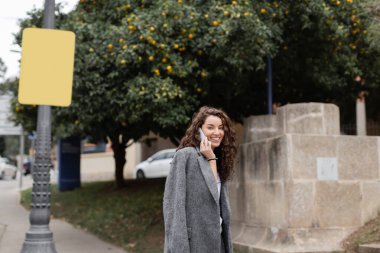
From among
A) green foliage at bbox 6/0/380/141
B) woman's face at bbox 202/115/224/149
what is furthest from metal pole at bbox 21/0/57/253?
woman's face at bbox 202/115/224/149

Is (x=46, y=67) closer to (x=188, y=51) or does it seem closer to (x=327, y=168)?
(x=188, y=51)

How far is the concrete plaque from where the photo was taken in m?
7.79

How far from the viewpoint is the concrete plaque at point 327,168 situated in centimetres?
779

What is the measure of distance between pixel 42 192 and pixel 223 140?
4.35 metres

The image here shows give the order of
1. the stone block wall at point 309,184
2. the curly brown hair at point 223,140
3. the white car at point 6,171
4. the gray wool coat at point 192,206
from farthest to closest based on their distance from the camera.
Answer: the white car at point 6,171 → the stone block wall at point 309,184 → the curly brown hair at point 223,140 → the gray wool coat at point 192,206

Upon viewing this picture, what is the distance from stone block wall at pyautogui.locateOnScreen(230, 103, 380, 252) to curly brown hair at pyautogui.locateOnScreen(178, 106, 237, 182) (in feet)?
13.9

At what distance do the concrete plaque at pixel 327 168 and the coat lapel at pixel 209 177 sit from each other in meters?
4.79

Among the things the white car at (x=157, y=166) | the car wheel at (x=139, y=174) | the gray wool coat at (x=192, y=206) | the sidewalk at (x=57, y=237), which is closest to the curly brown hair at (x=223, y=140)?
the gray wool coat at (x=192, y=206)

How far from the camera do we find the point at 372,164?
8.18 metres

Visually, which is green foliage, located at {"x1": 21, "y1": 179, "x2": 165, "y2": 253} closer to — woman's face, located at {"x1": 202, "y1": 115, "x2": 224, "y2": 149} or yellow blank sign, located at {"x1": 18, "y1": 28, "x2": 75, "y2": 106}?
yellow blank sign, located at {"x1": 18, "y1": 28, "x2": 75, "y2": 106}

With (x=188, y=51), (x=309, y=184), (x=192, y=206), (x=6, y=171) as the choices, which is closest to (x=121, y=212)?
(x=188, y=51)

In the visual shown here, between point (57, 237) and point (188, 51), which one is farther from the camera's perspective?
point (57, 237)

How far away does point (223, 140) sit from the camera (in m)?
3.50

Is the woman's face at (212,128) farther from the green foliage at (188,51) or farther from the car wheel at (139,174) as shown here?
the car wheel at (139,174)
